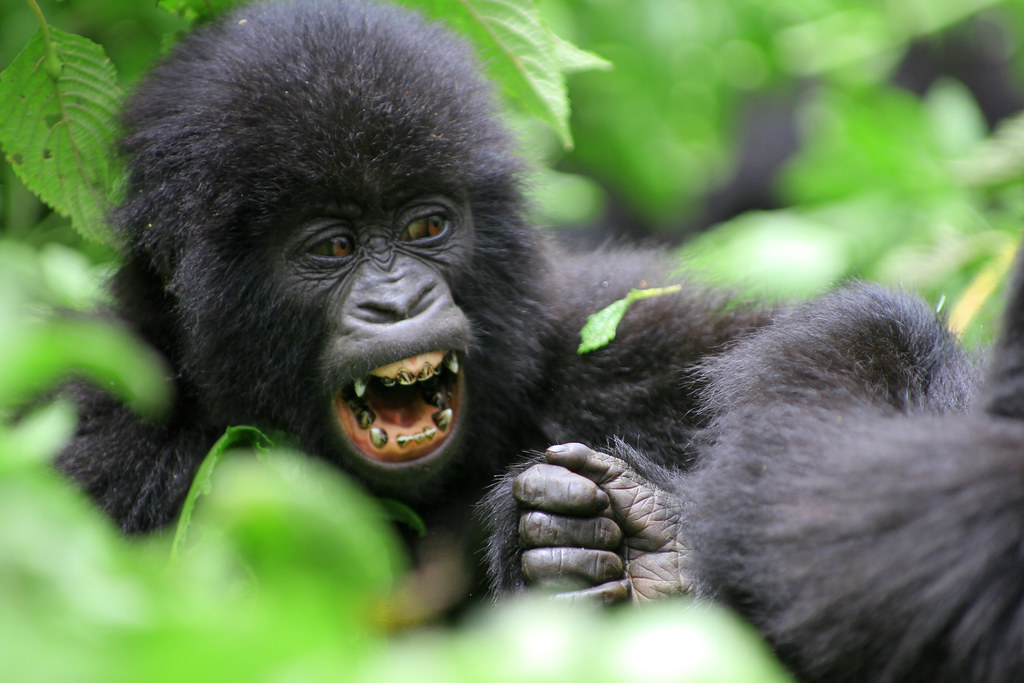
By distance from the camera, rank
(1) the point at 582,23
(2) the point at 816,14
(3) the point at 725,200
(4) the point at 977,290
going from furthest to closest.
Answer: (3) the point at 725,200 → (2) the point at 816,14 → (1) the point at 582,23 → (4) the point at 977,290

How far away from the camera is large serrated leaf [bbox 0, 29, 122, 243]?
2.23m

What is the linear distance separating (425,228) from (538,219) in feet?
1.08

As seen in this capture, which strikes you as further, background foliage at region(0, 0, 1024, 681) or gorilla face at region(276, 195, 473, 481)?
gorilla face at region(276, 195, 473, 481)

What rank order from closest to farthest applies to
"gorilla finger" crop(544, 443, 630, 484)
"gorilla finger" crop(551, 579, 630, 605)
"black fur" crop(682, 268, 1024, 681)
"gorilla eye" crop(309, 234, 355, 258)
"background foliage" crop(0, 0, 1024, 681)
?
"background foliage" crop(0, 0, 1024, 681) < "black fur" crop(682, 268, 1024, 681) < "gorilla finger" crop(551, 579, 630, 605) < "gorilla finger" crop(544, 443, 630, 484) < "gorilla eye" crop(309, 234, 355, 258)

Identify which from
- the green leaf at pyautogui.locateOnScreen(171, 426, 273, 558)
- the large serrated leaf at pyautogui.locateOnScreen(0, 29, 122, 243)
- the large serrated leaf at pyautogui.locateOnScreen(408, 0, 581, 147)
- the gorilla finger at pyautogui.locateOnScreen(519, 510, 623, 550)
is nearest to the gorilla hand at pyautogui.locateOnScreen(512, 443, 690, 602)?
the gorilla finger at pyautogui.locateOnScreen(519, 510, 623, 550)

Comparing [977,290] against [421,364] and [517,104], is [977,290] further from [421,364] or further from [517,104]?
[421,364]

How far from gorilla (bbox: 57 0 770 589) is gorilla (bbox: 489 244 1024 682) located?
26cm

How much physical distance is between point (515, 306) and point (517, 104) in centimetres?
62

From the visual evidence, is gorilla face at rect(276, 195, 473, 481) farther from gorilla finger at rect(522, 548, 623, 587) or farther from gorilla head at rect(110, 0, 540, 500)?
gorilla finger at rect(522, 548, 623, 587)

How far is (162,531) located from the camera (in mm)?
2125

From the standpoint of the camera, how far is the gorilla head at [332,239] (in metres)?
2.18

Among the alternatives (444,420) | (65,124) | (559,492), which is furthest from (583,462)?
(65,124)

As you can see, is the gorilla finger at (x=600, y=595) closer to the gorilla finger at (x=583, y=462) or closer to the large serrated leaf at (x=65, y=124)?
the gorilla finger at (x=583, y=462)

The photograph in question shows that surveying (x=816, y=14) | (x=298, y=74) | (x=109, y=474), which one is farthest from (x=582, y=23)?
(x=109, y=474)
